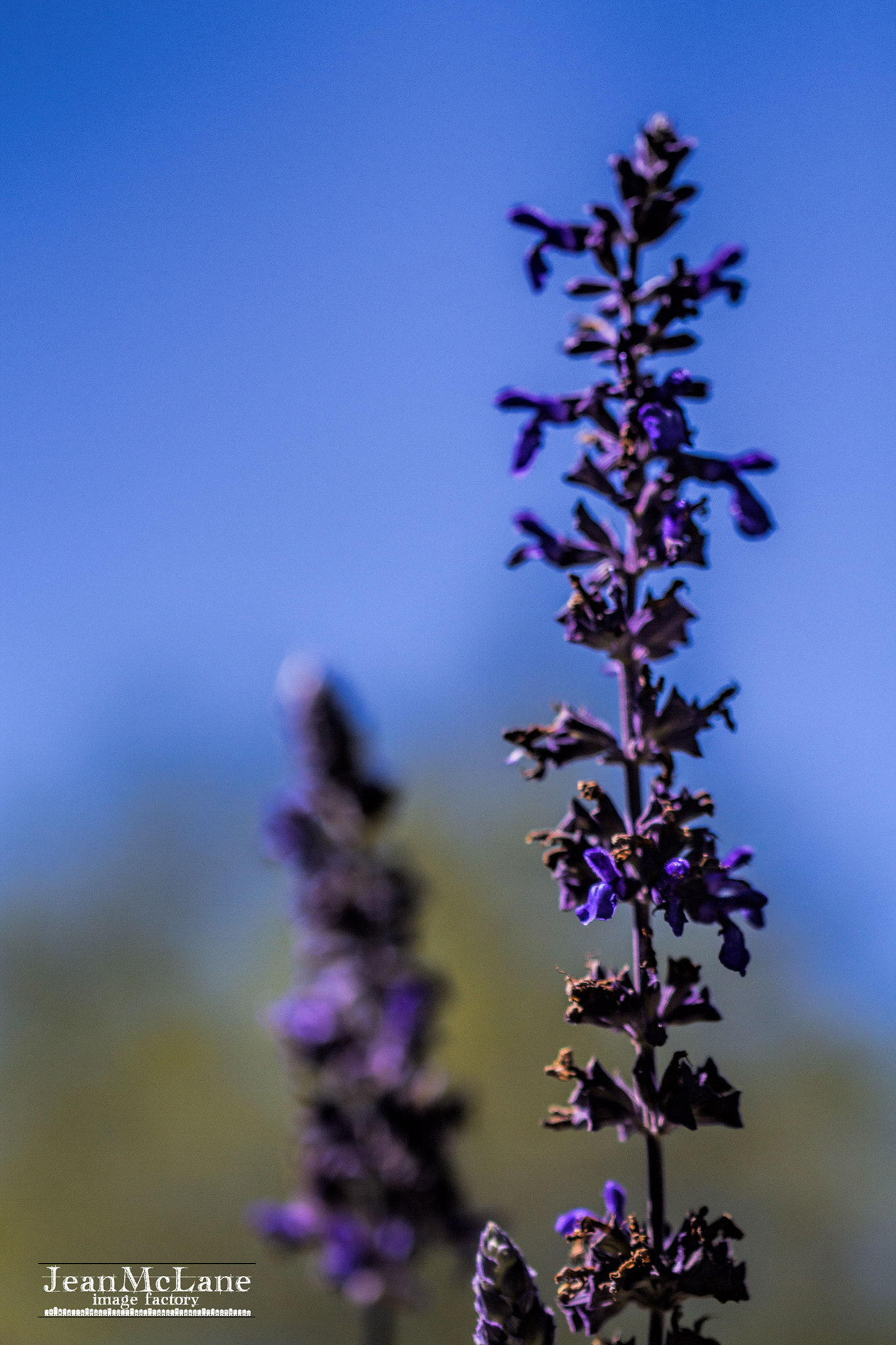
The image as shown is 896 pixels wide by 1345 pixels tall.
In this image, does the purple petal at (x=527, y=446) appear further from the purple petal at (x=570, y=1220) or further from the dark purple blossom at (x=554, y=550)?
the purple petal at (x=570, y=1220)

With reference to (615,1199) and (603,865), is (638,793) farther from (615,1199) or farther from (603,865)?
(615,1199)

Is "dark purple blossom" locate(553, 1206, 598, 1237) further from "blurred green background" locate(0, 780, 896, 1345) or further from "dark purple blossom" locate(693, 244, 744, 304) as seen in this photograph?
"blurred green background" locate(0, 780, 896, 1345)

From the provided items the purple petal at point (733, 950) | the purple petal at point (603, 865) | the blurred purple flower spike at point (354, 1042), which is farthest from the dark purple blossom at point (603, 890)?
the blurred purple flower spike at point (354, 1042)

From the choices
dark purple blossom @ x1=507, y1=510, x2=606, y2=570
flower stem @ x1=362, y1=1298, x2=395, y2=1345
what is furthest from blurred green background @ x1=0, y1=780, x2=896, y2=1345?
dark purple blossom @ x1=507, y1=510, x2=606, y2=570

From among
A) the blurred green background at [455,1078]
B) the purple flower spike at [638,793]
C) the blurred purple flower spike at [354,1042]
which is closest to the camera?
the purple flower spike at [638,793]

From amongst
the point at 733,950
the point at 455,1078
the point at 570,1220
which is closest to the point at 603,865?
the point at 733,950

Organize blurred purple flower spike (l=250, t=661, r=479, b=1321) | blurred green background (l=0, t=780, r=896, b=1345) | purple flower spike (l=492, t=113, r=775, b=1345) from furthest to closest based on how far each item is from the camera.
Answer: blurred green background (l=0, t=780, r=896, b=1345) < blurred purple flower spike (l=250, t=661, r=479, b=1321) < purple flower spike (l=492, t=113, r=775, b=1345)
